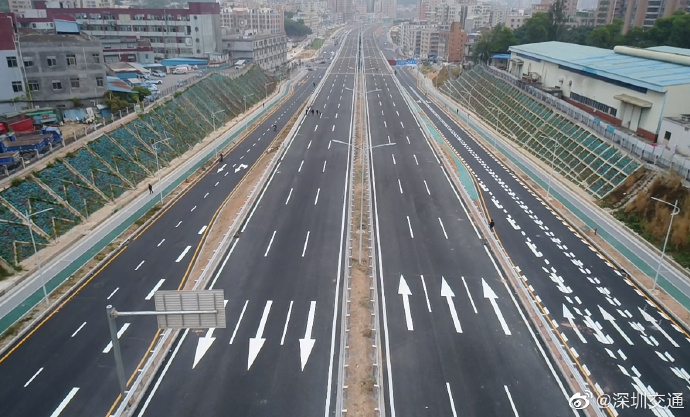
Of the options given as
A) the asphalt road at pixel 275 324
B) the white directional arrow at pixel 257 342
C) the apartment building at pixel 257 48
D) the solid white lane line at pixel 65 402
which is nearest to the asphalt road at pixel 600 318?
the asphalt road at pixel 275 324

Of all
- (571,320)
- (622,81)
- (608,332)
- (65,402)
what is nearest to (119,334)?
(65,402)

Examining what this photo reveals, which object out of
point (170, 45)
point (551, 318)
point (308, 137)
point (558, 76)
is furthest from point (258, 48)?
point (551, 318)

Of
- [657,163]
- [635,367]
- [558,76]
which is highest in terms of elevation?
[558,76]

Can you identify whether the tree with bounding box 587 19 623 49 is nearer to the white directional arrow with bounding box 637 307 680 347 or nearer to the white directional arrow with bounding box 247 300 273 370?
the white directional arrow with bounding box 637 307 680 347

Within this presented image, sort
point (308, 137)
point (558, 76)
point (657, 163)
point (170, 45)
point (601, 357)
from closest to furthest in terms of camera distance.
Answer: point (601, 357), point (657, 163), point (308, 137), point (558, 76), point (170, 45)

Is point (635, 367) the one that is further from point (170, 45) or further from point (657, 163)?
point (170, 45)

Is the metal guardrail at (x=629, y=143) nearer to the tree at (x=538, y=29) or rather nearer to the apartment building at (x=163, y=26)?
the tree at (x=538, y=29)

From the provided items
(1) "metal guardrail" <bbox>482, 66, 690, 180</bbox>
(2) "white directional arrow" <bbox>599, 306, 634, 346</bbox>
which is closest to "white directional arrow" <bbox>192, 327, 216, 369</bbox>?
(2) "white directional arrow" <bbox>599, 306, 634, 346</bbox>
